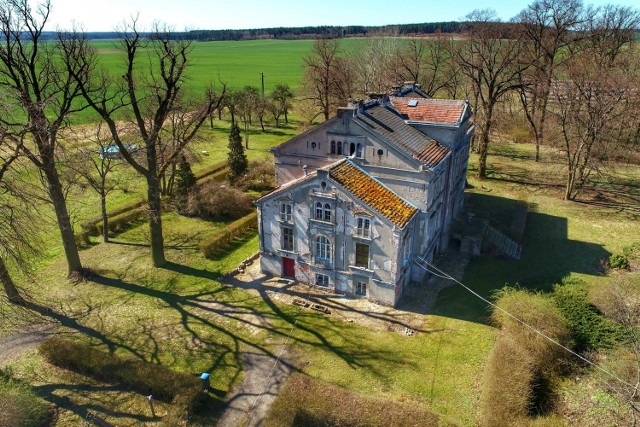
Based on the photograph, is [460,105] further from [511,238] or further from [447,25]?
[447,25]

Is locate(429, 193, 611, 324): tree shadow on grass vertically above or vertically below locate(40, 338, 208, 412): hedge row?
below

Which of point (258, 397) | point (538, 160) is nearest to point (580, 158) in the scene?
point (538, 160)

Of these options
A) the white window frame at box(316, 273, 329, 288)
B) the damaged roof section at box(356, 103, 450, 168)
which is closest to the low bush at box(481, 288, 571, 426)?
the damaged roof section at box(356, 103, 450, 168)

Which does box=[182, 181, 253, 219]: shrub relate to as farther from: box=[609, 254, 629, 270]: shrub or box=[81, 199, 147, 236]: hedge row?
box=[609, 254, 629, 270]: shrub

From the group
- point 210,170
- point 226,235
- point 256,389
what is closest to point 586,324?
point 256,389

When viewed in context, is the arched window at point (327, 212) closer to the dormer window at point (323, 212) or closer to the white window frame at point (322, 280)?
the dormer window at point (323, 212)

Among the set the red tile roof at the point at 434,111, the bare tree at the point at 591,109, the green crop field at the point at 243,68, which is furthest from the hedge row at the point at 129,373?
the green crop field at the point at 243,68
